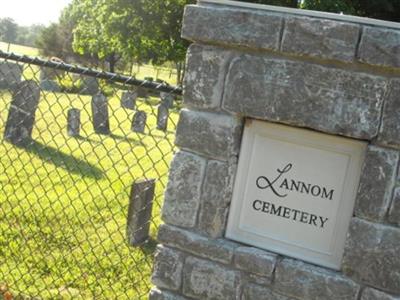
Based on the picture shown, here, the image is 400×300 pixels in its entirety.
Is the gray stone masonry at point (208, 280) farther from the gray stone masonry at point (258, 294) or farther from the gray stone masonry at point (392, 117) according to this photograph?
the gray stone masonry at point (392, 117)

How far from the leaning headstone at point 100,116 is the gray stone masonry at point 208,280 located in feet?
30.0

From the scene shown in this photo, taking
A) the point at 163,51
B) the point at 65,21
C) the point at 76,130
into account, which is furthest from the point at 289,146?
the point at 65,21

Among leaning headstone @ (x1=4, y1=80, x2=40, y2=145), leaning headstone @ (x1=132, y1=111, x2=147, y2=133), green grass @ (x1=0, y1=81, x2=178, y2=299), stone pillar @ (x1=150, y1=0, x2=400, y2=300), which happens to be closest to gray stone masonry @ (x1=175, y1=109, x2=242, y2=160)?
stone pillar @ (x1=150, y1=0, x2=400, y2=300)

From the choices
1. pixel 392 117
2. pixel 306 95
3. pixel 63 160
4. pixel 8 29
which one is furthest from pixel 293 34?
pixel 8 29

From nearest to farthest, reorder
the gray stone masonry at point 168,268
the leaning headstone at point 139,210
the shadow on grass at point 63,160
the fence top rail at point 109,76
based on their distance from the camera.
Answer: the gray stone masonry at point 168,268 → the fence top rail at point 109,76 → the leaning headstone at point 139,210 → the shadow on grass at point 63,160

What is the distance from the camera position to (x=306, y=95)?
214cm

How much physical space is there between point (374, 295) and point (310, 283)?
24 centimetres

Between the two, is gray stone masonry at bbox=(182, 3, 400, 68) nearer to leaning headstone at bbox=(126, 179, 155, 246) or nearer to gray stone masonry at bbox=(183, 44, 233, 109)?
gray stone masonry at bbox=(183, 44, 233, 109)

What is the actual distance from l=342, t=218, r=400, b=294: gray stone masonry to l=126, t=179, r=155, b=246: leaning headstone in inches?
131

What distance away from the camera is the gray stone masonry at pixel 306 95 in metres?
2.05

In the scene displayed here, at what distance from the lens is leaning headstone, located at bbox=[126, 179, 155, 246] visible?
5.31 m

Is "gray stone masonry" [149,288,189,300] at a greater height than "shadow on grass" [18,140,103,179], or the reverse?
"gray stone masonry" [149,288,189,300]

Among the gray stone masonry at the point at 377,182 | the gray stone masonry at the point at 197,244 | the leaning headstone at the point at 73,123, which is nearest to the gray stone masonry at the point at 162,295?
the gray stone masonry at the point at 197,244

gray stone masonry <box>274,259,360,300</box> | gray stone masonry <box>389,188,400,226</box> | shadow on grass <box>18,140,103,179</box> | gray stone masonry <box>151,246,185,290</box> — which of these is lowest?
shadow on grass <box>18,140,103,179</box>
